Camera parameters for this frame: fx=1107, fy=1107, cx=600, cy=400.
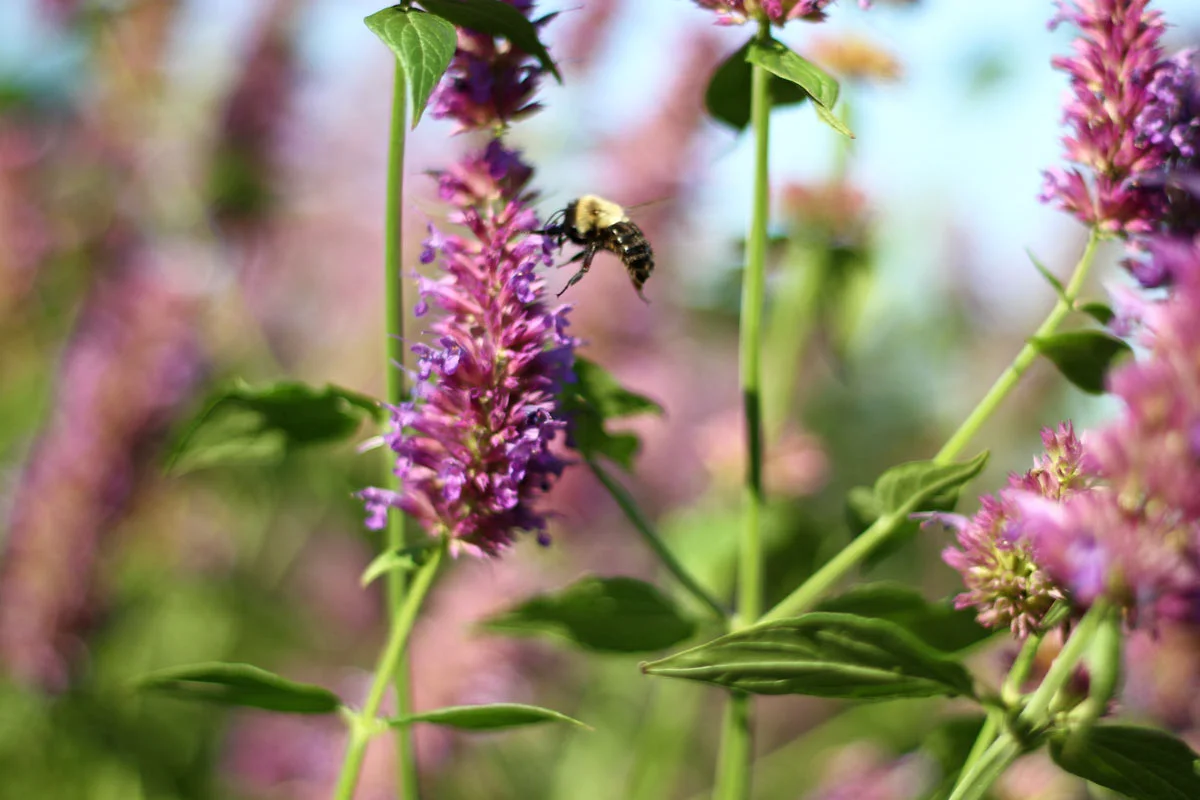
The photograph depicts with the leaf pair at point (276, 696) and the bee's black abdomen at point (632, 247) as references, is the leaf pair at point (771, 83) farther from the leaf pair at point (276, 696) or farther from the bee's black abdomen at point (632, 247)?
the leaf pair at point (276, 696)

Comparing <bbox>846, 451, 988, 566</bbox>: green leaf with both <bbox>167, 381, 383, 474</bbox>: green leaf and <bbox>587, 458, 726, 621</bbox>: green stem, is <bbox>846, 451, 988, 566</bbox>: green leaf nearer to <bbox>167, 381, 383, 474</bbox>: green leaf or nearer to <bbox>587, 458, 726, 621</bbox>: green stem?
<bbox>587, 458, 726, 621</bbox>: green stem

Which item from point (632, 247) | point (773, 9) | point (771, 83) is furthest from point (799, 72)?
point (632, 247)

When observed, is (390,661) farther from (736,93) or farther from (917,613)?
(736,93)

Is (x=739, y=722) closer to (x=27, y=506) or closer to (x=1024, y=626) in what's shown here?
(x=1024, y=626)

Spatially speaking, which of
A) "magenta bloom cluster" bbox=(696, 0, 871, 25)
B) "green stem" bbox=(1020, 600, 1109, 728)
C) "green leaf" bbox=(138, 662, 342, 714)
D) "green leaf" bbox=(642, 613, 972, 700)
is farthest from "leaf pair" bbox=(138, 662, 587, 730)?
"magenta bloom cluster" bbox=(696, 0, 871, 25)

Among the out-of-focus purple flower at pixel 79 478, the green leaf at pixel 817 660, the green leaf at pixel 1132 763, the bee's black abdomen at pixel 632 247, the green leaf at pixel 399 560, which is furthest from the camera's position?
the out-of-focus purple flower at pixel 79 478

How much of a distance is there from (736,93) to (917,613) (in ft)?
2.53

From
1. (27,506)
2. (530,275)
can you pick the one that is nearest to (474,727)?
(530,275)

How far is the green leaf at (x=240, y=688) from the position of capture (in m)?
1.21

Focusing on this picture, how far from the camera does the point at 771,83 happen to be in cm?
151

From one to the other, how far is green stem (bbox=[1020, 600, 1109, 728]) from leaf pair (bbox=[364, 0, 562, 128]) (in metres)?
0.75

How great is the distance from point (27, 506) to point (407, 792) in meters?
1.70

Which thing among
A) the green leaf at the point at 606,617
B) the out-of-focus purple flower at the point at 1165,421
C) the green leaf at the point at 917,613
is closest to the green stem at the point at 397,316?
the green leaf at the point at 606,617

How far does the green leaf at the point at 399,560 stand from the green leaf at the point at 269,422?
0.73 feet
